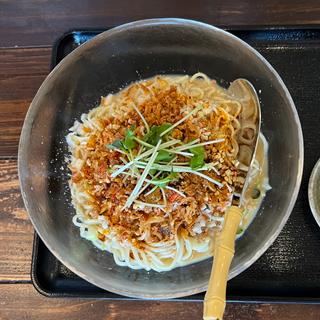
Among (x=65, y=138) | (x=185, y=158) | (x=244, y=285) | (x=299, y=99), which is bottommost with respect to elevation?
(x=244, y=285)

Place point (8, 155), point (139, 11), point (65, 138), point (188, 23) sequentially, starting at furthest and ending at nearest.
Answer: point (139, 11), point (8, 155), point (65, 138), point (188, 23)

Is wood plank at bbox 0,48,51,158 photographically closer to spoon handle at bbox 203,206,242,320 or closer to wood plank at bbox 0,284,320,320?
wood plank at bbox 0,284,320,320

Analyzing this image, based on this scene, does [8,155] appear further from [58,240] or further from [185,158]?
[185,158]

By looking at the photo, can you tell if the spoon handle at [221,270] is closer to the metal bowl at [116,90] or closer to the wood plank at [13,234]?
the metal bowl at [116,90]

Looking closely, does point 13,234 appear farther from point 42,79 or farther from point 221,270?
point 221,270

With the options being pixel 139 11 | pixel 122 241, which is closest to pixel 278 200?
pixel 122 241

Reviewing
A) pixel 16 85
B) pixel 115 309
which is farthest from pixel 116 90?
pixel 115 309

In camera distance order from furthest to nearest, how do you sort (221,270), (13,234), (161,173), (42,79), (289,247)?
(42,79) < (13,234) < (289,247) < (161,173) < (221,270)
